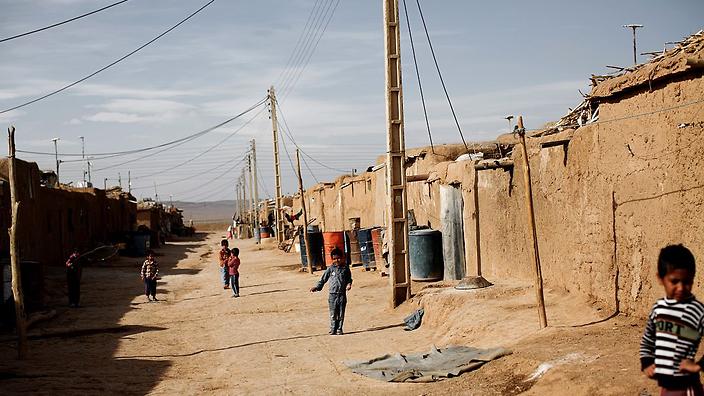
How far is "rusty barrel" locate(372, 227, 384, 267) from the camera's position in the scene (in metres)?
21.9

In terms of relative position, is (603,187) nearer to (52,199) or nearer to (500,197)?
(500,197)

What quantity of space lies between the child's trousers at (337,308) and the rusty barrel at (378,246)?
8.21 metres

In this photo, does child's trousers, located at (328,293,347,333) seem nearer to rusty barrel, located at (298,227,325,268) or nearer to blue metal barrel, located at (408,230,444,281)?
blue metal barrel, located at (408,230,444,281)

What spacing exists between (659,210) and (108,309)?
13735mm

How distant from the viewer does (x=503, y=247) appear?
47.3 ft

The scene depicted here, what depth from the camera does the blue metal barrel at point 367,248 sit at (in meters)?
23.3

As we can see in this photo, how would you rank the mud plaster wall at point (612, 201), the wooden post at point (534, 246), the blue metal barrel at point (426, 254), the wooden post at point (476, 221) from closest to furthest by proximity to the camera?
1. the mud plaster wall at point (612, 201)
2. the wooden post at point (534, 246)
3. the wooden post at point (476, 221)
4. the blue metal barrel at point (426, 254)

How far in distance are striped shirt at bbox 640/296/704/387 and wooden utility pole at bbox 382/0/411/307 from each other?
1072 centimetres

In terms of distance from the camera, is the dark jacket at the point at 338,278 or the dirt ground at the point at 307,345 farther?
the dark jacket at the point at 338,278

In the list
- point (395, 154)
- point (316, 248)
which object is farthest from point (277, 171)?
point (395, 154)

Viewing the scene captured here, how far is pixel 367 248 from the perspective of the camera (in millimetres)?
23391

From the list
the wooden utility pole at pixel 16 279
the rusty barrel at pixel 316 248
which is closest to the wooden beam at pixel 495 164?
the wooden utility pole at pixel 16 279

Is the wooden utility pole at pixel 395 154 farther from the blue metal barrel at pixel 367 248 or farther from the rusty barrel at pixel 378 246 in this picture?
the blue metal barrel at pixel 367 248

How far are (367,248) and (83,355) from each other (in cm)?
1180
